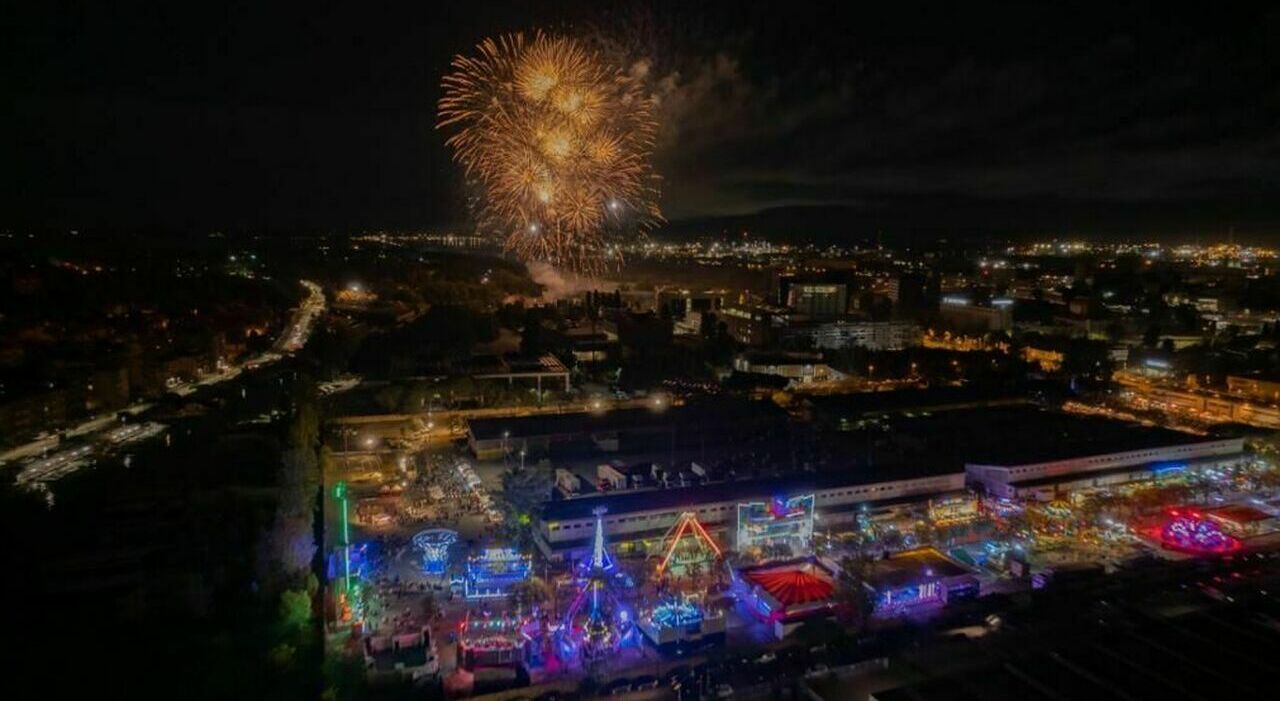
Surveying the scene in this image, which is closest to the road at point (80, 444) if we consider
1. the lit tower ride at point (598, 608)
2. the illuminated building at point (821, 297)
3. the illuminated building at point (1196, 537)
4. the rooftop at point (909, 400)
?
the lit tower ride at point (598, 608)

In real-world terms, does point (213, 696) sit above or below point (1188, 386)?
below

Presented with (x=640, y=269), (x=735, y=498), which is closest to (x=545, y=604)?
(x=735, y=498)

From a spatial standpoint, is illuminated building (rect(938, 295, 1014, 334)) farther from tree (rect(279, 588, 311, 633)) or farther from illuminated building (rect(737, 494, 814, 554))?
tree (rect(279, 588, 311, 633))

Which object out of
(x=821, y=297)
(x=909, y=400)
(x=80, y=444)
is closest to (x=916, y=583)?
(x=909, y=400)

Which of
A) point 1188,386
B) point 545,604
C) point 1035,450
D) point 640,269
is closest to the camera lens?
point 545,604

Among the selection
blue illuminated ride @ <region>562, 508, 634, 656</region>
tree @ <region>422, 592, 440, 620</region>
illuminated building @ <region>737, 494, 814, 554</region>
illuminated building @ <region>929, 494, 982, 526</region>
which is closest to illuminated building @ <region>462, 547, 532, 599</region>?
tree @ <region>422, 592, 440, 620</region>

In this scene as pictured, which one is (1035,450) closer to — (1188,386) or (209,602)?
(1188,386)

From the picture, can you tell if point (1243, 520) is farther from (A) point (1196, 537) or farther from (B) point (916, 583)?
(B) point (916, 583)
